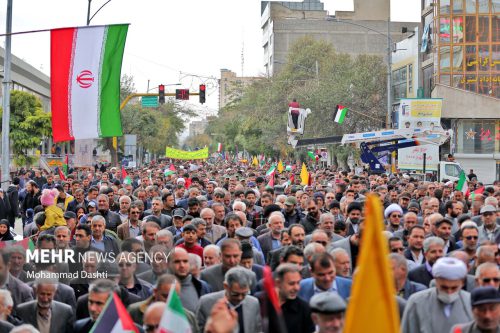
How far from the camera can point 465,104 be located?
49156mm

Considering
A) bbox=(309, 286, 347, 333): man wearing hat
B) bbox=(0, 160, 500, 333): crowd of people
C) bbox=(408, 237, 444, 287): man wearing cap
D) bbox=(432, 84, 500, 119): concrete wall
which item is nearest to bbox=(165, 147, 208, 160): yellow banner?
bbox=(432, 84, 500, 119): concrete wall

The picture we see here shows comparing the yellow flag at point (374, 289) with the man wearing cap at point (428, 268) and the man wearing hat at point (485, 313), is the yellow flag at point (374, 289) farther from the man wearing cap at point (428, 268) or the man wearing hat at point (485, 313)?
the man wearing cap at point (428, 268)

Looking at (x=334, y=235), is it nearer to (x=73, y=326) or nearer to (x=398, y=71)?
→ (x=73, y=326)

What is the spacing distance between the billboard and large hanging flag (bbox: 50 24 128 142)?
21.4 metres

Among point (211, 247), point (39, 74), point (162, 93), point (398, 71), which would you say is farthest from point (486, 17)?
point (211, 247)

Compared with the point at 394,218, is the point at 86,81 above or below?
above

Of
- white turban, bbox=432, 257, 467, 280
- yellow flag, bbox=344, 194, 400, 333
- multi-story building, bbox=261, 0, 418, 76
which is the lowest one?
white turban, bbox=432, 257, 467, 280

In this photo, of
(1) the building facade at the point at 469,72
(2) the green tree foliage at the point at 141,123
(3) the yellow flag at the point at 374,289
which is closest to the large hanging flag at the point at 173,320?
(3) the yellow flag at the point at 374,289

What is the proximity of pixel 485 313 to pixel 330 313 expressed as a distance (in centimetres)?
105

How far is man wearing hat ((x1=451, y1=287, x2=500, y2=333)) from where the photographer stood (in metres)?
6.01

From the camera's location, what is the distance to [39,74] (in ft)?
186

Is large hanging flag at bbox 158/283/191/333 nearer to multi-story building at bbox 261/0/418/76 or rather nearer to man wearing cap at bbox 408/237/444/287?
man wearing cap at bbox 408/237/444/287

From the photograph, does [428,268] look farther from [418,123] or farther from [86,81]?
[418,123]

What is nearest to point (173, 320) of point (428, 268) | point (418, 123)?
point (428, 268)
